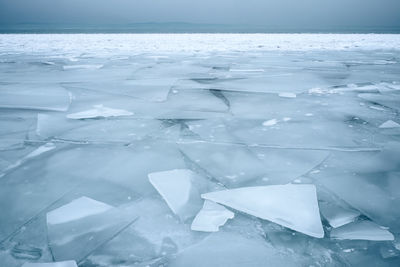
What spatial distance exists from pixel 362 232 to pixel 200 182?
661mm

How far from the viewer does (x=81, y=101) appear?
278 centimetres

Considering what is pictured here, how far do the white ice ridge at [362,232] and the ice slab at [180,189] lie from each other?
0.52 metres

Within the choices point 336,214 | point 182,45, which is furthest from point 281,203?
point 182,45

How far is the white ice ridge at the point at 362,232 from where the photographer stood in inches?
37.8

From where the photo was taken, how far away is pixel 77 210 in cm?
112

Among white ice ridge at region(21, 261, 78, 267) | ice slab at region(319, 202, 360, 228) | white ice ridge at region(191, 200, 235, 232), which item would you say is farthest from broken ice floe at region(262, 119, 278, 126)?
white ice ridge at region(21, 261, 78, 267)

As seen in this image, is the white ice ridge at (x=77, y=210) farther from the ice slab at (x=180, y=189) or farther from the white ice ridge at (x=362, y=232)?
the white ice ridge at (x=362, y=232)

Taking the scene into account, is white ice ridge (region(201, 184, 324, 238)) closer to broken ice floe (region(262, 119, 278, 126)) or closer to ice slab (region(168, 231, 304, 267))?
ice slab (region(168, 231, 304, 267))

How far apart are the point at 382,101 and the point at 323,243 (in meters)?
2.38

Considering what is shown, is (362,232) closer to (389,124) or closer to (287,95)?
(389,124)

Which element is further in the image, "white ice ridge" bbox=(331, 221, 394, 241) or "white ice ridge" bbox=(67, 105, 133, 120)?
"white ice ridge" bbox=(67, 105, 133, 120)

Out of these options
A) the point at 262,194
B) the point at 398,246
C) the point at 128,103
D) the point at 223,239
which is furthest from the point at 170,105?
the point at 398,246

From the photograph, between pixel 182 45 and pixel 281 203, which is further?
pixel 182 45

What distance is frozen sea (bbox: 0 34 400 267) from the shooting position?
36.6 inches
